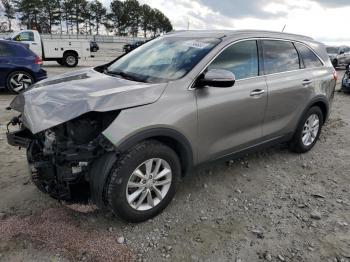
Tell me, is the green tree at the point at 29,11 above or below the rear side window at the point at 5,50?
above

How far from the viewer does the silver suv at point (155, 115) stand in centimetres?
281

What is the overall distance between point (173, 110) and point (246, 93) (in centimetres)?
107

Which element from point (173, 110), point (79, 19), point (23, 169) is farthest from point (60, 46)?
point (79, 19)

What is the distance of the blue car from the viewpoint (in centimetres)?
895

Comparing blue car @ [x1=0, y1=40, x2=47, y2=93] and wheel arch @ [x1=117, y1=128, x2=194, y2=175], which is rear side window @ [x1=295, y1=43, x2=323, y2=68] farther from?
blue car @ [x1=0, y1=40, x2=47, y2=93]

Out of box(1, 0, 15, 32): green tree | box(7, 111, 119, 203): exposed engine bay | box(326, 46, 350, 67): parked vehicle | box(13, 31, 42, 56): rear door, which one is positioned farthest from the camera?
box(1, 0, 15, 32): green tree

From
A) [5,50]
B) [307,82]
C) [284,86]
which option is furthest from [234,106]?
[5,50]

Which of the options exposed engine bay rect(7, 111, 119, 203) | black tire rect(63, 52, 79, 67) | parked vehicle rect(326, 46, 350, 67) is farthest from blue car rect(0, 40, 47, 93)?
parked vehicle rect(326, 46, 350, 67)

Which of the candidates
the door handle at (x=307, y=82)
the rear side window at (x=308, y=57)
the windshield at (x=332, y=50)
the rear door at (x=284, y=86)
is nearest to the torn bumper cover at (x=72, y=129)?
the rear door at (x=284, y=86)

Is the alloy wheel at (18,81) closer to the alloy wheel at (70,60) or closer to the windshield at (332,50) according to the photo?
the alloy wheel at (70,60)

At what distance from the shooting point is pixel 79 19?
7738cm

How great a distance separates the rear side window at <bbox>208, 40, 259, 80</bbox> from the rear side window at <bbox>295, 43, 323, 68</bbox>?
1.06 metres

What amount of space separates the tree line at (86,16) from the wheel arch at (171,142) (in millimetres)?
65840

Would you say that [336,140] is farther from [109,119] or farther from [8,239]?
[8,239]
